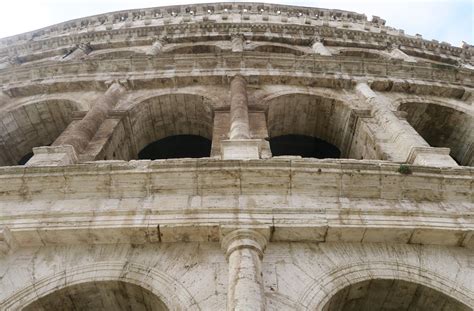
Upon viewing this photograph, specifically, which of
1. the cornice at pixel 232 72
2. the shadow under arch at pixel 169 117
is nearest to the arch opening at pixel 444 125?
the cornice at pixel 232 72

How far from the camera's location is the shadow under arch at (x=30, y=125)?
10078mm

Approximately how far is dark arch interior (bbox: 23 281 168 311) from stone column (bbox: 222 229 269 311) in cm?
101

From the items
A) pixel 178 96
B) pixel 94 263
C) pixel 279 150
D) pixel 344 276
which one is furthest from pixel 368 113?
pixel 94 263

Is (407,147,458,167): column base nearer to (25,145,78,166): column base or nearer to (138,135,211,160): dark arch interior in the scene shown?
(138,135,211,160): dark arch interior

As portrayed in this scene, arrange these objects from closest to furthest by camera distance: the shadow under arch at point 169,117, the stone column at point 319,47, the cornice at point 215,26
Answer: the shadow under arch at point 169,117 → the stone column at point 319,47 → the cornice at point 215,26

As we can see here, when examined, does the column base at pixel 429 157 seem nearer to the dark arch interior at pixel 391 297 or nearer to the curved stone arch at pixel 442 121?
the dark arch interior at pixel 391 297

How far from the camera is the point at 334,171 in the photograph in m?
5.88

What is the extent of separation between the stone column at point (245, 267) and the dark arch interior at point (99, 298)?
3.31 feet

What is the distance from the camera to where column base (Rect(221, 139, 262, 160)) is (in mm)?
6586

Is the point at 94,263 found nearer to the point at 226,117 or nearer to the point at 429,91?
the point at 226,117

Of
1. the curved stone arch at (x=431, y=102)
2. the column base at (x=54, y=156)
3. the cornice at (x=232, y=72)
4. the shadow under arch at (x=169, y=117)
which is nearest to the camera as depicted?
the column base at (x=54, y=156)

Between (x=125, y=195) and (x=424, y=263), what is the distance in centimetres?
404

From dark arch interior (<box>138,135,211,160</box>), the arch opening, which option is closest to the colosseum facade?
dark arch interior (<box>138,135,211,160</box>)

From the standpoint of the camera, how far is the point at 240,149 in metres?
6.79
